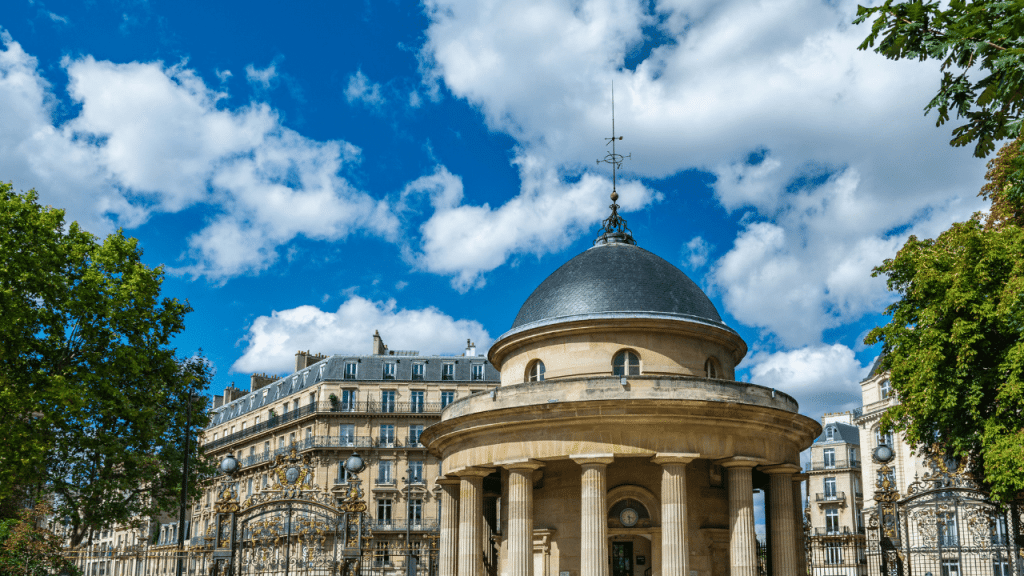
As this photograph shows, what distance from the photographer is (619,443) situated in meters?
21.9

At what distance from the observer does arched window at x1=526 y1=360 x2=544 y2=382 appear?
26875 millimetres

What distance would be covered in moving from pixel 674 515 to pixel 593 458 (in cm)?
240

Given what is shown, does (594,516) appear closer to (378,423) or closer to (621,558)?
(621,558)

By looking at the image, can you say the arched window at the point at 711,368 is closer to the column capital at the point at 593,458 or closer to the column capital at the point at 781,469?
the column capital at the point at 781,469

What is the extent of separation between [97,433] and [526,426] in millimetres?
13768

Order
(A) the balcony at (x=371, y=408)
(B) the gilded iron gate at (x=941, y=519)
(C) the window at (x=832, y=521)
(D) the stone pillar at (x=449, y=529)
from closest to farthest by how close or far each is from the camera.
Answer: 1. (B) the gilded iron gate at (x=941, y=519)
2. (D) the stone pillar at (x=449, y=529)
3. (A) the balcony at (x=371, y=408)
4. (C) the window at (x=832, y=521)

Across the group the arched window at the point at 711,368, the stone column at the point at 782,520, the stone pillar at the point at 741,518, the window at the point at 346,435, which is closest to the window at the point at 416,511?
the window at the point at 346,435

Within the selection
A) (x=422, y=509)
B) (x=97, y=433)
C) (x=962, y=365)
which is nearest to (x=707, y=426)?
(x=962, y=365)

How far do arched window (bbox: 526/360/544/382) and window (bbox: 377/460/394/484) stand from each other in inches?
1232

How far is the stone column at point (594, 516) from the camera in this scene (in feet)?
69.6

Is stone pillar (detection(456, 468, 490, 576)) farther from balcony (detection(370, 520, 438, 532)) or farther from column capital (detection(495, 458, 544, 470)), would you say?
balcony (detection(370, 520, 438, 532))

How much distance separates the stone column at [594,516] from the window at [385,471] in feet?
118

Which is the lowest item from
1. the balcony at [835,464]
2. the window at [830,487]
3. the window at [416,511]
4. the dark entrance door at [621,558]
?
the dark entrance door at [621,558]

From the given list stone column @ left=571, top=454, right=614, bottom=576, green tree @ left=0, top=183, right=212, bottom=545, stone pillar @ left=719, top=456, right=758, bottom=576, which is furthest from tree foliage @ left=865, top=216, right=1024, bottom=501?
green tree @ left=0, top=183, right=212, bottom=545
